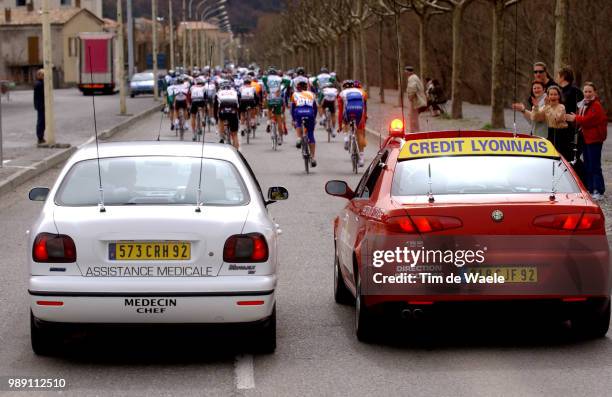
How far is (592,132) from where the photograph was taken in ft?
58.6

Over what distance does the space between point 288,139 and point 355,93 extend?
12610 millimetres

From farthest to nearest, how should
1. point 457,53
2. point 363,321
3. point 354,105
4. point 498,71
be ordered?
1. point 457,53
2. point 498,71
3. point 354,105
4. point 363,321

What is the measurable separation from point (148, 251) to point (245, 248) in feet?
1.87

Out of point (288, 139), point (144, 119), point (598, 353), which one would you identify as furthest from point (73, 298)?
point (144, 119)

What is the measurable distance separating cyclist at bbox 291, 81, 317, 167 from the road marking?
1603 cm

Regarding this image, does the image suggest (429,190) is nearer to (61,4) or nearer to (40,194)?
(40,194)

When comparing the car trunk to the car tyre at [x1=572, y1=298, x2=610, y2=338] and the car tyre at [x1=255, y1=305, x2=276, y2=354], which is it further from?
the car tyre at [x1=572, y1=298, x2=610, y2=338]

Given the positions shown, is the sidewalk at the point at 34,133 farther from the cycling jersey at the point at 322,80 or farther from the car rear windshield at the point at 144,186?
the car rear windshield at the point at 144,186

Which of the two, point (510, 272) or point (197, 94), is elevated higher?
point (510, 272)

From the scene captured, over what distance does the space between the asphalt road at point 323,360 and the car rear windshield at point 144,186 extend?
2.74 feet

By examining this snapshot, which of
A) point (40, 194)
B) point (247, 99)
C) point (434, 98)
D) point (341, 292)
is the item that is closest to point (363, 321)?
point (341, 292)

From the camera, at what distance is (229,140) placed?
94.3 feet

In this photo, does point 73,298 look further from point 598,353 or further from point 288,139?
point 288,139

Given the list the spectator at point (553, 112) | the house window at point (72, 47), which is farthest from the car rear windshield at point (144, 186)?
the house window at point (72, 47)
